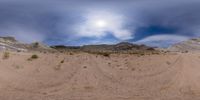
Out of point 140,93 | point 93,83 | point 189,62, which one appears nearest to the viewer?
point 140,93

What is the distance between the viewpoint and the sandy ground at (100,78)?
26.2m

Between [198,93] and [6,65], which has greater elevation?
[6,65]

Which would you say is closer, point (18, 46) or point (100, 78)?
point (100, 78)

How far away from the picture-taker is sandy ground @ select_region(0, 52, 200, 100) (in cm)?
2622

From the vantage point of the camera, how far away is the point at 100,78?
98.1ft

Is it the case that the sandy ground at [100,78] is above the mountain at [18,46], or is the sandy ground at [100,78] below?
below

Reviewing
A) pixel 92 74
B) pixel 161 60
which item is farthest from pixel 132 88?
pixel 161 60

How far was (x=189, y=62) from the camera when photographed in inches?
1403

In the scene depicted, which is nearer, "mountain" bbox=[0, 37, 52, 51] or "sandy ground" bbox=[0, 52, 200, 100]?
"sandy ground" bbox=[0, 52, 200, 100]

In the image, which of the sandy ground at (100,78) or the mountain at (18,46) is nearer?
the sandy ground at (100,78)

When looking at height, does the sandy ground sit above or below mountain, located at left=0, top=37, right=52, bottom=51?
below

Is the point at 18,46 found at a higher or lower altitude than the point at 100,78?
higher

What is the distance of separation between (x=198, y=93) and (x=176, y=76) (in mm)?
3758

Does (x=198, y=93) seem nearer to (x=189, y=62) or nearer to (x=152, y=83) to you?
(x=152, y=83)
